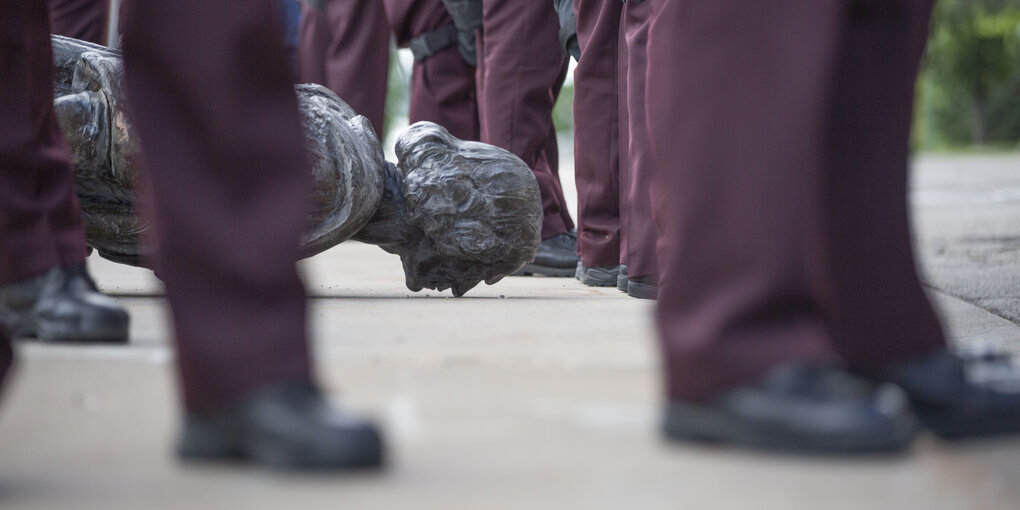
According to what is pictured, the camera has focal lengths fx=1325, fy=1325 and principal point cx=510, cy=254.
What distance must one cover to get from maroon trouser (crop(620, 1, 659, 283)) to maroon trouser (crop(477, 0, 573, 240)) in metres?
1.05

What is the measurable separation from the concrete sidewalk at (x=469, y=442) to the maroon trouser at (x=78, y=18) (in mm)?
2346

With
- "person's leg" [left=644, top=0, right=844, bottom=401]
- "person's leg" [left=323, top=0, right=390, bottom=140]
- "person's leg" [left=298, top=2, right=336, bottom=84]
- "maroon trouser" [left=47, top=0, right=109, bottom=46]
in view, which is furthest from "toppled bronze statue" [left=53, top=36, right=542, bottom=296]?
"person's leg" [left=298, top=2, right=336, bottom=84]

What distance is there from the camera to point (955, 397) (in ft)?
4.86

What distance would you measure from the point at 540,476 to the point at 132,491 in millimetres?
383

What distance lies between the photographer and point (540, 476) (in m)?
1.28

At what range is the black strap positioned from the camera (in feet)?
16.6

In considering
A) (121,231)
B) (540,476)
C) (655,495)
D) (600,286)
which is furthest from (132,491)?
(600,286)

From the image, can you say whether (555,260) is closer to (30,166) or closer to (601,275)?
(601,275)

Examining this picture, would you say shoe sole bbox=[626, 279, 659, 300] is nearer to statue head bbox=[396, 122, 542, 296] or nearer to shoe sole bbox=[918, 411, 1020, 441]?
statue head bbox=[396, 122, 542, 296]

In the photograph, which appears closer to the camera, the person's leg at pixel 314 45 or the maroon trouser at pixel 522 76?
the maroon trouser at pixel 522 76

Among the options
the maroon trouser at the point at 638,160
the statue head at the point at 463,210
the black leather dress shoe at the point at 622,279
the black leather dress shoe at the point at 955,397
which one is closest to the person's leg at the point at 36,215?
the statue head at the point at 463,210

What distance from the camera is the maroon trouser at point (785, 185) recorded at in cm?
137

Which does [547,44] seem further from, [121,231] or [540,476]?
[540,476]

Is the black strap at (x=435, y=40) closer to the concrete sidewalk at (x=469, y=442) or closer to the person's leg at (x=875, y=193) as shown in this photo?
the concrete sidewalk at (x=469, y=442)
